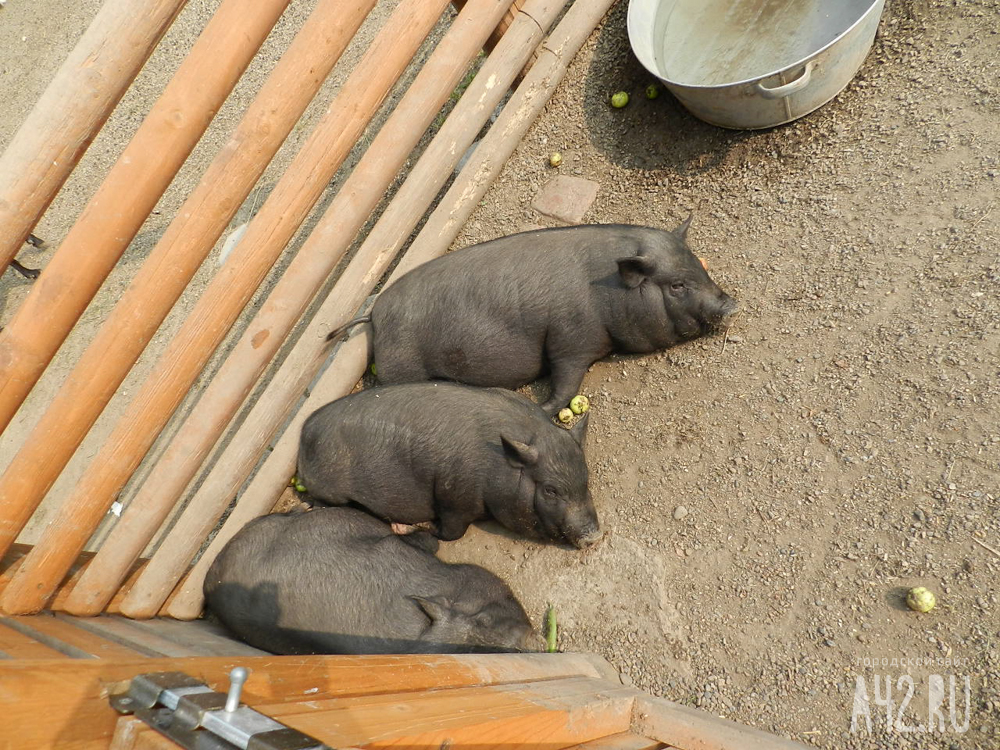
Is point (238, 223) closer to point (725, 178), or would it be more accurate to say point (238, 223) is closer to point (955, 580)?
point (725, 178)

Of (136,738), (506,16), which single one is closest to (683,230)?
(506,16)

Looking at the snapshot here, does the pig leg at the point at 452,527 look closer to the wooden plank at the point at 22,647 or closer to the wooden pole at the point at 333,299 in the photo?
the wooden pole at the point at 333,299

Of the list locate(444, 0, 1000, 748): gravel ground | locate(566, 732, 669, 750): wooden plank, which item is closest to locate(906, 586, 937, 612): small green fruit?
locate(444, 0, 1000, 748): gravel ground

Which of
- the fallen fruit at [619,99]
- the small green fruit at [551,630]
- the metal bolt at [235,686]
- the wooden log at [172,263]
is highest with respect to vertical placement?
the wooden log at [172,263]

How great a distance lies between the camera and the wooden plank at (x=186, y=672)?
141cm

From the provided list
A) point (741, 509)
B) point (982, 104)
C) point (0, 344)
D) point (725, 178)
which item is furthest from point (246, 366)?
point (982, 104)

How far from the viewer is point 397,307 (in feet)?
15.9

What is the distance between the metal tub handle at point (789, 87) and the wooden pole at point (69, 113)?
347 cm

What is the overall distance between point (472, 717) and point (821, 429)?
114 inches

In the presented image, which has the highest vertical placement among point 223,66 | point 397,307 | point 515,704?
point 223,66

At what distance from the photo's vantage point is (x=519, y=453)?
4.23 metres

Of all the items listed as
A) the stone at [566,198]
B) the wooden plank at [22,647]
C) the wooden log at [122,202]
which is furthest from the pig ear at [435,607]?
the stone at [566,198]

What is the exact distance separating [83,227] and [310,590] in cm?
233

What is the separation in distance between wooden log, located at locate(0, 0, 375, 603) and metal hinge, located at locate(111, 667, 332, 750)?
2532 mm
